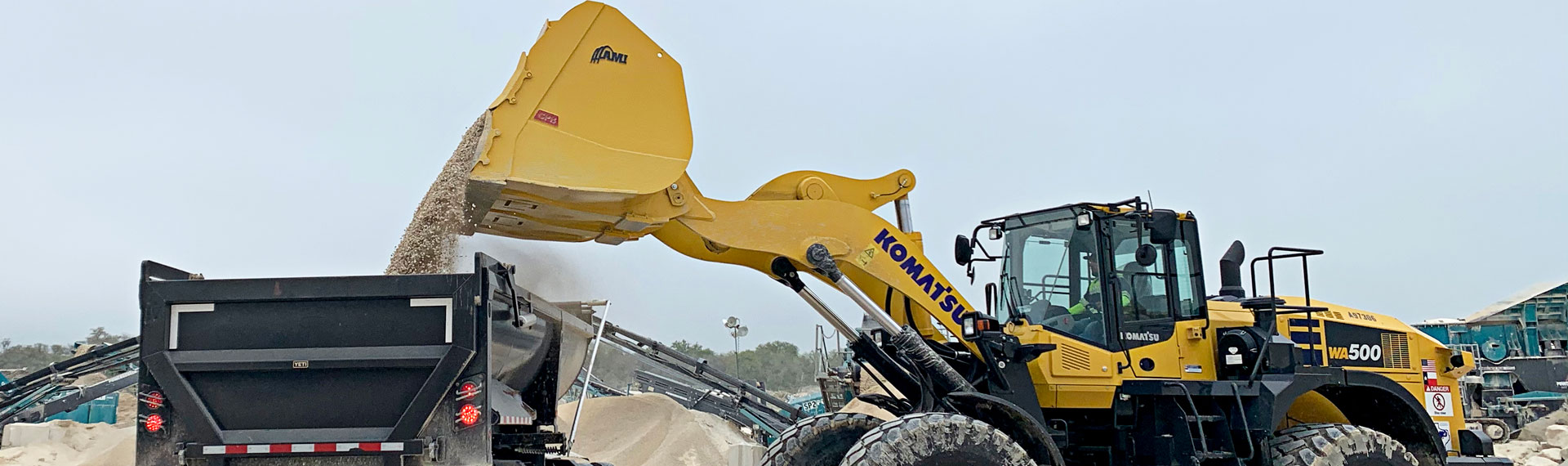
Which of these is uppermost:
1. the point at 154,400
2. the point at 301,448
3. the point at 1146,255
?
the point at 1146,255

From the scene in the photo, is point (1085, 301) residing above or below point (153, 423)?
above

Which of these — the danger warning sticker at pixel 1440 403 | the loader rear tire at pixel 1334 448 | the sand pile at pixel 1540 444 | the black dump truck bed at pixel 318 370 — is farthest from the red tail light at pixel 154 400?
the sand pile at pixel 1540 444

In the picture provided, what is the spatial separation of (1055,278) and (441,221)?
13.8 feet

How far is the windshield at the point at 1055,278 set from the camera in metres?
8.16

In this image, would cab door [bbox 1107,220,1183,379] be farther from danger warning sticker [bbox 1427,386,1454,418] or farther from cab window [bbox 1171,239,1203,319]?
danger warning sticker [bbox 1427,386,1454,418]

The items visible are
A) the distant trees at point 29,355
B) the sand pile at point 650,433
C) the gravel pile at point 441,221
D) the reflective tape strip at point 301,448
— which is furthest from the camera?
the distant trees at point 29,355

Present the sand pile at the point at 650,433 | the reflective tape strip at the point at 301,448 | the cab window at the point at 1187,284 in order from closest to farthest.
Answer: the reflective tape strip at the point at 301,448, the cab window at the point at 1187,284, the sand pile at the point at 650,433

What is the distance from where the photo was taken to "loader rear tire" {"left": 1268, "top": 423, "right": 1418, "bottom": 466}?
25.2ft

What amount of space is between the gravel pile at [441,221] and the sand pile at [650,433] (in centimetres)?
899

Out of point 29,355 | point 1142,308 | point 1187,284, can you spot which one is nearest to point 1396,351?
point 1187,284

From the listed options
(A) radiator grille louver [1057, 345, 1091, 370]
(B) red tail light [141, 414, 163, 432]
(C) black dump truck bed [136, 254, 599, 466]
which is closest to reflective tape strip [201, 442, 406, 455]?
(C) black dump truck bed [136, 254, 599, 466]

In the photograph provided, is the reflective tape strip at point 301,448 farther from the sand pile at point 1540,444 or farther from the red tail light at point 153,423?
the sand pile at point 1540,444

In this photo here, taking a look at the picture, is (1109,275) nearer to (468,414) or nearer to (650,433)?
(468,414)

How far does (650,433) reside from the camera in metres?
18.3
